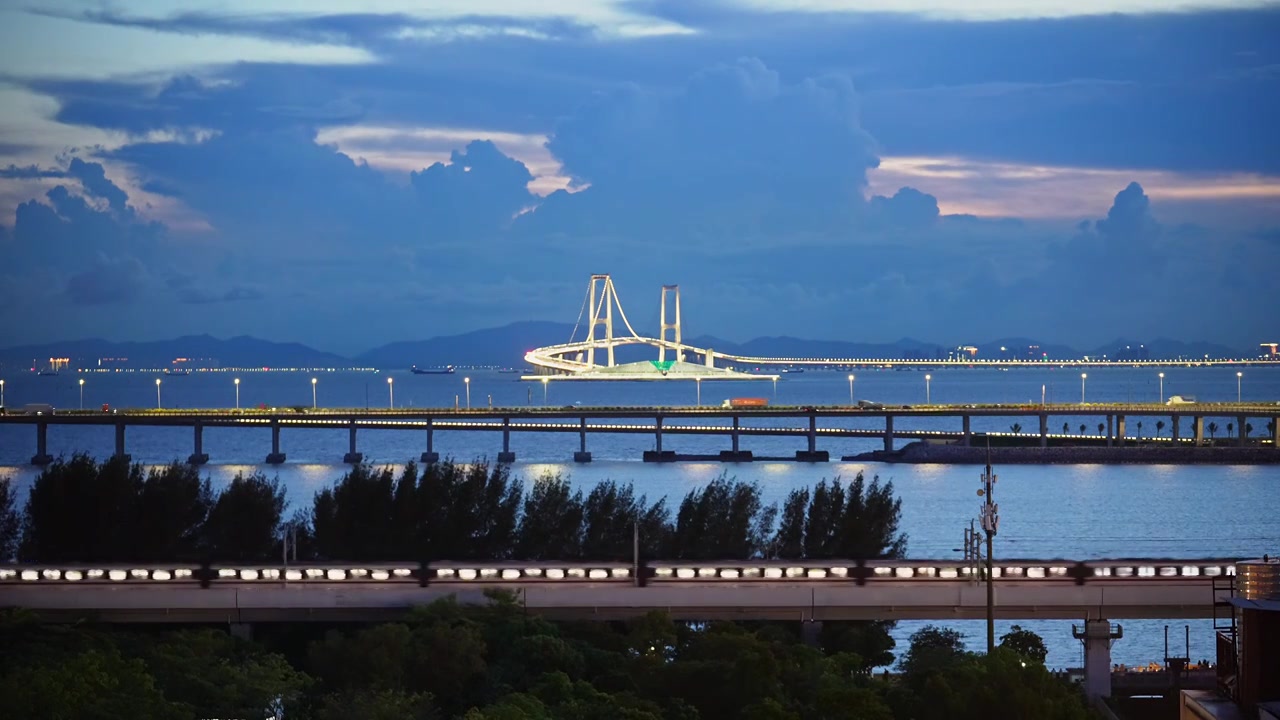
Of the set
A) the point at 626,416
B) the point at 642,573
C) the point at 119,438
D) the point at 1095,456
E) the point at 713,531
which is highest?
the point at 626,416

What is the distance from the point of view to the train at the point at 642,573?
1021 inches

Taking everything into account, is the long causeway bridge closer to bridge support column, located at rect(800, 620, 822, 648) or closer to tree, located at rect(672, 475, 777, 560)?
tree, located at rect(672, 475, 777, 560)

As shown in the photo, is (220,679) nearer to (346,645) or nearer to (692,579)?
(346,645)

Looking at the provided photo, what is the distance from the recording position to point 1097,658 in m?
22.9


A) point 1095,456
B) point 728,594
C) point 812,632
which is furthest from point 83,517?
point 1095,456

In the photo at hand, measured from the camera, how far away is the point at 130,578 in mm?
27531

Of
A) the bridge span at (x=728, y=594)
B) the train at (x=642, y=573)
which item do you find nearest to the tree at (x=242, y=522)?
the train at (x=642, y=573)

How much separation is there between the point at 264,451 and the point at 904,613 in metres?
73.4

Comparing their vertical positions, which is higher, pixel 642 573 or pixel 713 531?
pixel 642 573

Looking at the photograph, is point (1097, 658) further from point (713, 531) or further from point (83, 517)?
point (83, 517)

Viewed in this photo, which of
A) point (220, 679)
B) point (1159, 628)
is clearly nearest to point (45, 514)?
point (220, 679)

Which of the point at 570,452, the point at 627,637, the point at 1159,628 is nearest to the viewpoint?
the point at 627,637

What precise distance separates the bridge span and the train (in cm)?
3

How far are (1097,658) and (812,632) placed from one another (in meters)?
4.17
